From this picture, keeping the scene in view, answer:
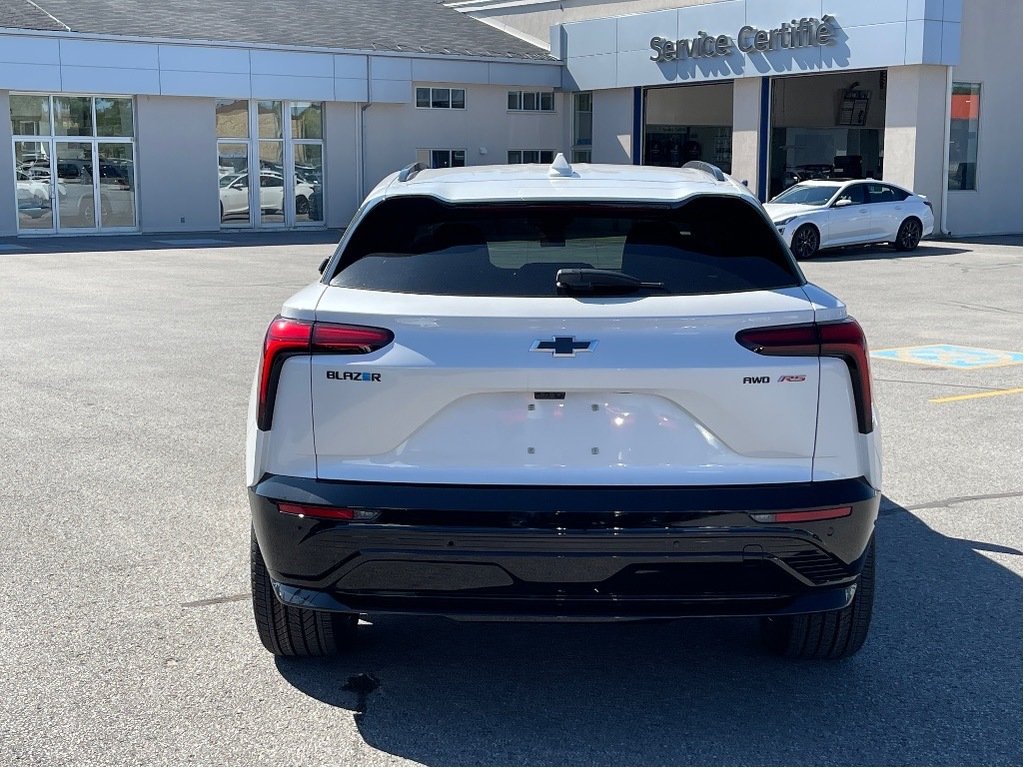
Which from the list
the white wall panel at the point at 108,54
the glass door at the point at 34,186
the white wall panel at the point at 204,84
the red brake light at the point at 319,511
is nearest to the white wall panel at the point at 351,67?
the white wall panel at the point at 204,84

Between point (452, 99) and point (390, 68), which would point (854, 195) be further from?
point (452, 99)

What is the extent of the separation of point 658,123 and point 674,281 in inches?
1458

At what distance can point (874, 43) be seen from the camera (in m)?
29.7

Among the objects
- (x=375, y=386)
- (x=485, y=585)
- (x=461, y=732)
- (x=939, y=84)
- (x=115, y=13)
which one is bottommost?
(x=461, y=732)

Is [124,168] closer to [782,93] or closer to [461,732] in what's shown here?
[782,93]

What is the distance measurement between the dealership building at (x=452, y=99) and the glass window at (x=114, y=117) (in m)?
0.06

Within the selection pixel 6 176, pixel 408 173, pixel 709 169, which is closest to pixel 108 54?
pixel 6 176

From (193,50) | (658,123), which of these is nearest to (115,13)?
(193,50)

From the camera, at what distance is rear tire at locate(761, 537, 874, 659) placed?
168 inches

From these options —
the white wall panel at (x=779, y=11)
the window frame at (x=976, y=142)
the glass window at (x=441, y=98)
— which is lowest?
the window frame at (x=976, y=142)

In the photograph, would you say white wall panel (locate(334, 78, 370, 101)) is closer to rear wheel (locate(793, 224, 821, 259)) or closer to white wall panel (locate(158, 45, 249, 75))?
white wall panel (locate(158, 45, 249, 75))

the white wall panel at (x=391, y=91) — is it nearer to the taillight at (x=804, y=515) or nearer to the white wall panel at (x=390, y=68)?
the white wall panel at (x=390, y=68)

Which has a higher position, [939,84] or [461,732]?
[939,84]

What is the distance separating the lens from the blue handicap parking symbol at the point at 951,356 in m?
11.4
